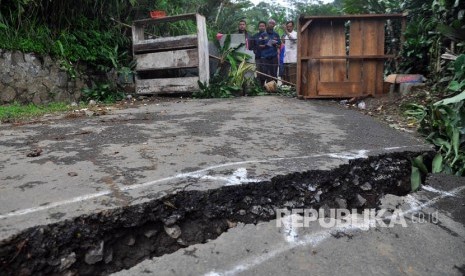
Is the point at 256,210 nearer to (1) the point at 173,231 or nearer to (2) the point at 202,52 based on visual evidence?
(1) the point at 173,231

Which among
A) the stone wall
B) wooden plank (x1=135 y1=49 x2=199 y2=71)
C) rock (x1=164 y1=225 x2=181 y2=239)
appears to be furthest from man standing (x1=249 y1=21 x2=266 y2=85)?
rock (x1=164 y1=225 x2=181 y2=239)

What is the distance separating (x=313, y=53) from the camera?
20.6 feet

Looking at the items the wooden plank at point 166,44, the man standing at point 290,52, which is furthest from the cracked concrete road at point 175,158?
the man standing at point 290,52

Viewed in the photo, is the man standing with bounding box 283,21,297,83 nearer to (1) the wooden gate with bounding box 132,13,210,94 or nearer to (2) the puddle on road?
(1) the wooden gate with bounding box 132,13,210,94

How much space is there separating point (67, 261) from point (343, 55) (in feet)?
18.1

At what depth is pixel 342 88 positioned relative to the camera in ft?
20.6

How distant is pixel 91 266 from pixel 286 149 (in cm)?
180

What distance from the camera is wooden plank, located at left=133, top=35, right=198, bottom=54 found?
7.02 metres

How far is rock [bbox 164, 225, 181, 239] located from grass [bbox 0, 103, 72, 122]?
3.57m

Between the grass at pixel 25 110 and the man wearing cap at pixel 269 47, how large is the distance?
A: 440 centimetres

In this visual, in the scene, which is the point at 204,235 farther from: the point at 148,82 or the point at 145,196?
the point at 148,82

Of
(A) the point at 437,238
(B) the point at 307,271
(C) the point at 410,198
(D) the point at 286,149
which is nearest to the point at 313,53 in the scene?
(D) the point at 286,149

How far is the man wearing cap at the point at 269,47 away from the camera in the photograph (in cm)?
843

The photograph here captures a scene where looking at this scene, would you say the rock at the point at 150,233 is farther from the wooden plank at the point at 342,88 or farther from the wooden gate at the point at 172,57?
the wooden gate at the point at 172,57
